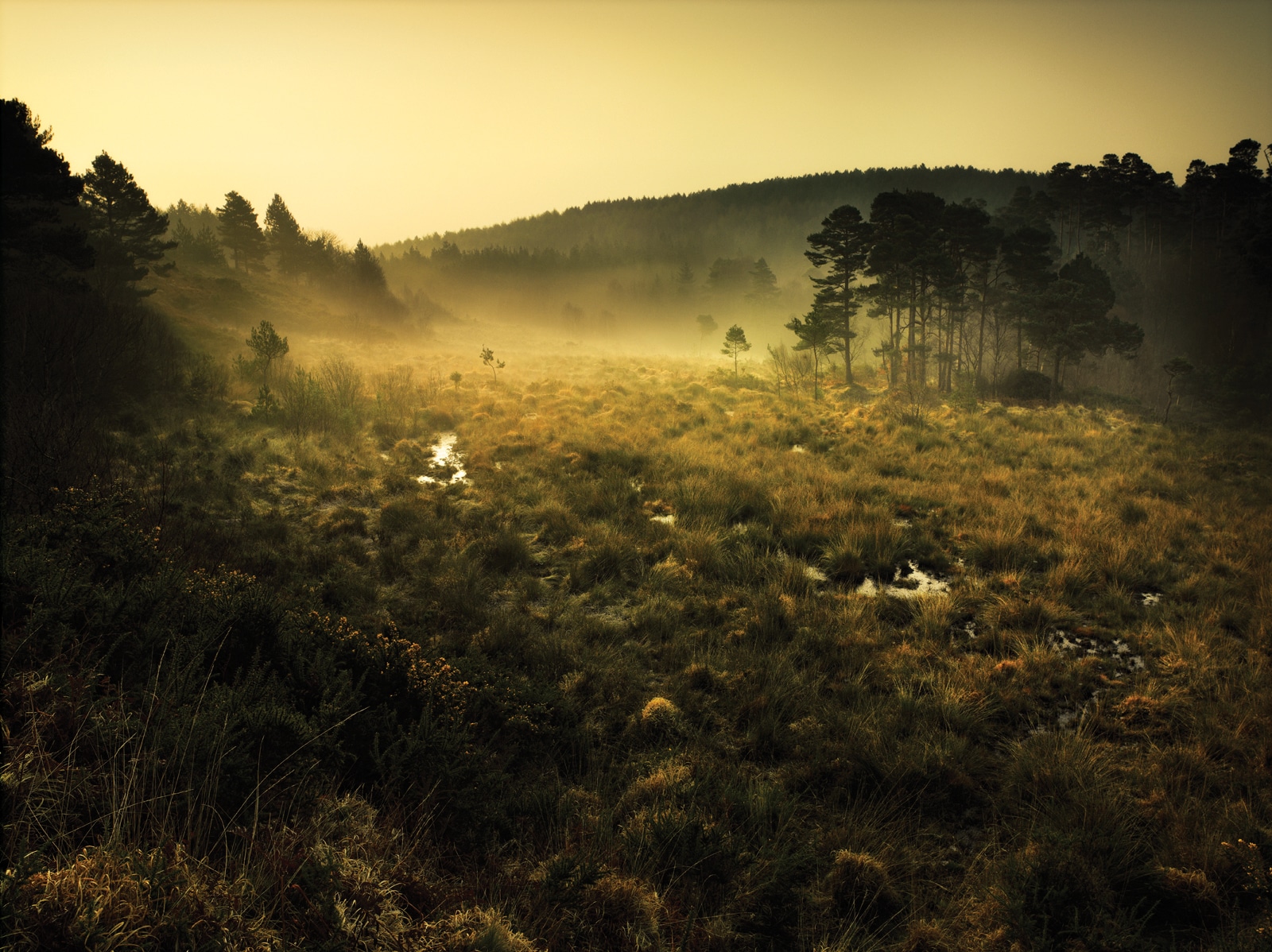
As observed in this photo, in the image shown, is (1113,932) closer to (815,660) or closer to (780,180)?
(815,660)

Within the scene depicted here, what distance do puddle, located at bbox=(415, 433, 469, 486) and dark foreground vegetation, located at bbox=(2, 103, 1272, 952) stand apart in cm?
68

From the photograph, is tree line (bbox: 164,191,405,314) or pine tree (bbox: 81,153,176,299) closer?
pine tree (bbox: 81,153,176,299)

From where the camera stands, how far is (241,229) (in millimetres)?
47594

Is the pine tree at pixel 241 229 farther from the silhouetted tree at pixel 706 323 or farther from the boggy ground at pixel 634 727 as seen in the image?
the boggy ground at pixel 634 727

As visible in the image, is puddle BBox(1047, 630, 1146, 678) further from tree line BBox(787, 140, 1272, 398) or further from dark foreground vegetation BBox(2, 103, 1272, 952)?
tree line BBox(787, 140, 1272, 398)

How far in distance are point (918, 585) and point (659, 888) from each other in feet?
17.6

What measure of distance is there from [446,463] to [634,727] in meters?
9.34

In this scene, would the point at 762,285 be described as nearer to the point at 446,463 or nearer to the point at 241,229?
the point at 241,229

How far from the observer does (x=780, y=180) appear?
13838 centimetres

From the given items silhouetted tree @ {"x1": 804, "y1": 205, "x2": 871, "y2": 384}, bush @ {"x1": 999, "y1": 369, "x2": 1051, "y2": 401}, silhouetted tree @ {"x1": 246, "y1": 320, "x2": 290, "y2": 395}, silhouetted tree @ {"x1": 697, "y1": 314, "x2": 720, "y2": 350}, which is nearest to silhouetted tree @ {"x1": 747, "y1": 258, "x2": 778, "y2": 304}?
silhouetted tree @ {"x1": 697, "y1": 314, "x2": 720, "y2": 350}

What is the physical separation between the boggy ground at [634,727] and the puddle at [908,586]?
69 millimetres

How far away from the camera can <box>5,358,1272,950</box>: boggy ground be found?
94.5 inches

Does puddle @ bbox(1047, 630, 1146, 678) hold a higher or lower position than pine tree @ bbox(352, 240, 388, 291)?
lower

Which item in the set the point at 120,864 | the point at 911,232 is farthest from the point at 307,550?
the point at 911,232
